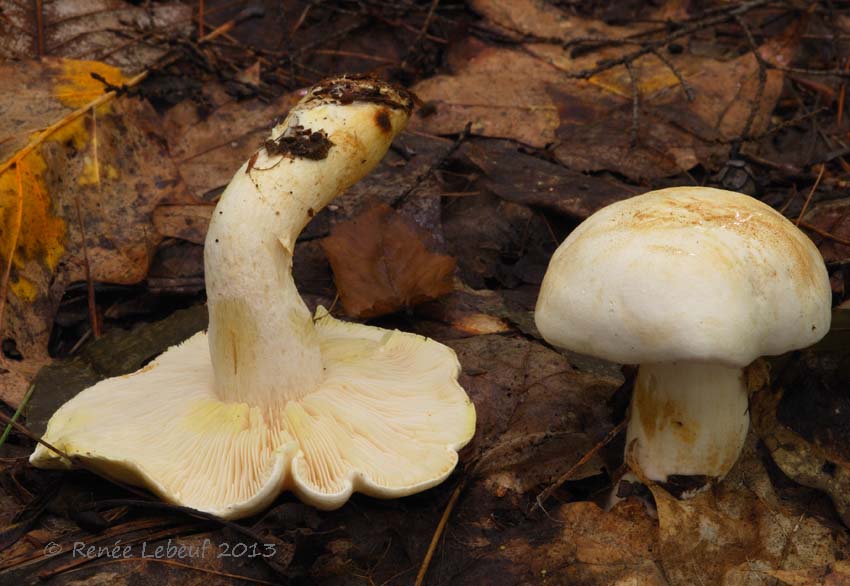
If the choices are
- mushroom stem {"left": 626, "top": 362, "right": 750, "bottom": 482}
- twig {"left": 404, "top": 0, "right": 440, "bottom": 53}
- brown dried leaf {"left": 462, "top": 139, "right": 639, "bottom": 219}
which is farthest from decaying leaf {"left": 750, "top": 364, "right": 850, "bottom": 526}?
twig {"left": 404, "top": 0, "right": 440, "bottom": 53}

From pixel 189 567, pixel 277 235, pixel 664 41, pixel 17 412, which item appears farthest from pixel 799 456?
pixel 17 412

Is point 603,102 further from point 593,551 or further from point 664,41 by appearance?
point 593,551

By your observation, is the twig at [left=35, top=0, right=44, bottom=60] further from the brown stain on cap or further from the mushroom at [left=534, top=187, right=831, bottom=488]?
the mushroom at [left=534, top=187, right=831, bottom=488]

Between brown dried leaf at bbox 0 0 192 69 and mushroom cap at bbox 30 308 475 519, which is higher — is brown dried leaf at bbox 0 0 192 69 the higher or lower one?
the higher one

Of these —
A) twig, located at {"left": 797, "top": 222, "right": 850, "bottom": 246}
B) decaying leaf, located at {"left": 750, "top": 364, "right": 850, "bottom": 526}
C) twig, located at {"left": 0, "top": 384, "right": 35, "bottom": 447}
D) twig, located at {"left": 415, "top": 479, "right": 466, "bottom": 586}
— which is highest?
twig, located at {"left": 797, "top": 222, "right": 850, "bottom": 246}

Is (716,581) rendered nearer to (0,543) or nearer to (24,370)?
(0,543)

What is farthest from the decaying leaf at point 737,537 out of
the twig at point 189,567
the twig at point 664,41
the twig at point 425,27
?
the twig at point 425,27
